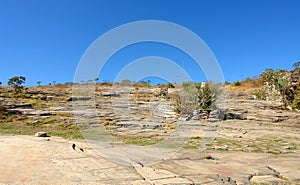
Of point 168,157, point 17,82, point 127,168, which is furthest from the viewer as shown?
point 17,82

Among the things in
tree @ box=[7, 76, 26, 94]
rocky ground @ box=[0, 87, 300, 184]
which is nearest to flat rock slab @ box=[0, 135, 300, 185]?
rocky ground @ box=[0, 87, 300, 184]

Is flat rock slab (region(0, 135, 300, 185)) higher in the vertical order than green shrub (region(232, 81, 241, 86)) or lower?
lower

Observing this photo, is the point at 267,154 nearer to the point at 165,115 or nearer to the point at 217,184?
the point at 217,184

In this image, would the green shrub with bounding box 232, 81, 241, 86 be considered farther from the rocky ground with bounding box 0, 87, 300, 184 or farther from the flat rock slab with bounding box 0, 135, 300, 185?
the flat rock slab with bounding box 0, 135, 300, 185

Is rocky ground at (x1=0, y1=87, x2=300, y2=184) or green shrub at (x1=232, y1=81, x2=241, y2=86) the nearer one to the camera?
rocky ground at (x1=0, y1=87, x2=300, y2=184)

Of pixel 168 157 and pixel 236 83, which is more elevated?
pixel 236 83

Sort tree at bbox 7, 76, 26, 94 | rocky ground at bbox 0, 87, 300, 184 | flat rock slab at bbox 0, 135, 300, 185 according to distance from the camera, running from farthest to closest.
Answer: tree at bbox 7, 76, 26, 94 → rocky ground at bbox 0, 87, 300, 184 → flat rock slab at bbox 0, 135, 300, 185

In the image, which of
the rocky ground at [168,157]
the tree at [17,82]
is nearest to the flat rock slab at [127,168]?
the rocky ground at [168,157]

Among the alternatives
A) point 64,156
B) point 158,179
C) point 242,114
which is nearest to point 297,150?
point 158,179

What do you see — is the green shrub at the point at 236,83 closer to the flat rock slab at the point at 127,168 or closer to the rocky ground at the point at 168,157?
the rocky ground at the point at 168,157

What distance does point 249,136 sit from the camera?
37.6 ft

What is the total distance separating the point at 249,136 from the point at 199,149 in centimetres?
380

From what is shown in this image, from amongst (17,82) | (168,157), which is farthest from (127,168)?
(17,82)

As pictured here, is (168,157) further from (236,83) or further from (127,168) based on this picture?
(236,83)
